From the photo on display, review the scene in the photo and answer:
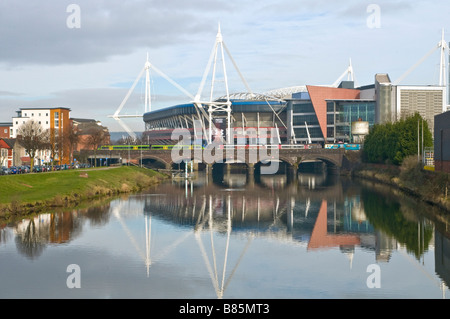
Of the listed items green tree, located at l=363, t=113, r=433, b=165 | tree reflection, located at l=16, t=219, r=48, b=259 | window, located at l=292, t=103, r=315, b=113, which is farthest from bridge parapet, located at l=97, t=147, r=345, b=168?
tree reflection, located at l=16, t=219, r=48, b=259

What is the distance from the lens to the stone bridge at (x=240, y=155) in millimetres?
134000

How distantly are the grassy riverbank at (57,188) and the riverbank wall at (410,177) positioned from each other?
37.7m

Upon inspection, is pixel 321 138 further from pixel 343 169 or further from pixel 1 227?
pixel 1 227

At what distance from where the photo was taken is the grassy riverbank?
178 feet

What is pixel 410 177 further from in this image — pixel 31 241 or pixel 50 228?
pixel 31 241

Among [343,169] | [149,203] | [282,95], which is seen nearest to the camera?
[149,203]

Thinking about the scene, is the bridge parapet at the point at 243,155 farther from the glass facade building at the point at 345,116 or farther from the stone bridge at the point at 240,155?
the glass facade building at the point at 345,116

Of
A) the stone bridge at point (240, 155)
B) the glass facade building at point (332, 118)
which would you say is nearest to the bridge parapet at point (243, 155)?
the stone bridge at point (240, 155)

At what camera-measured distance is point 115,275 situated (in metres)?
32.7

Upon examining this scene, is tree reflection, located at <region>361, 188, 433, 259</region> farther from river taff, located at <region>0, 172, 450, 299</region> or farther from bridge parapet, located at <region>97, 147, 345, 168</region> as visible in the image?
bridge parapet, located at <region>97, 147, 345, 168</region>

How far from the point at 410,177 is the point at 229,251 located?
44495 millimetres
